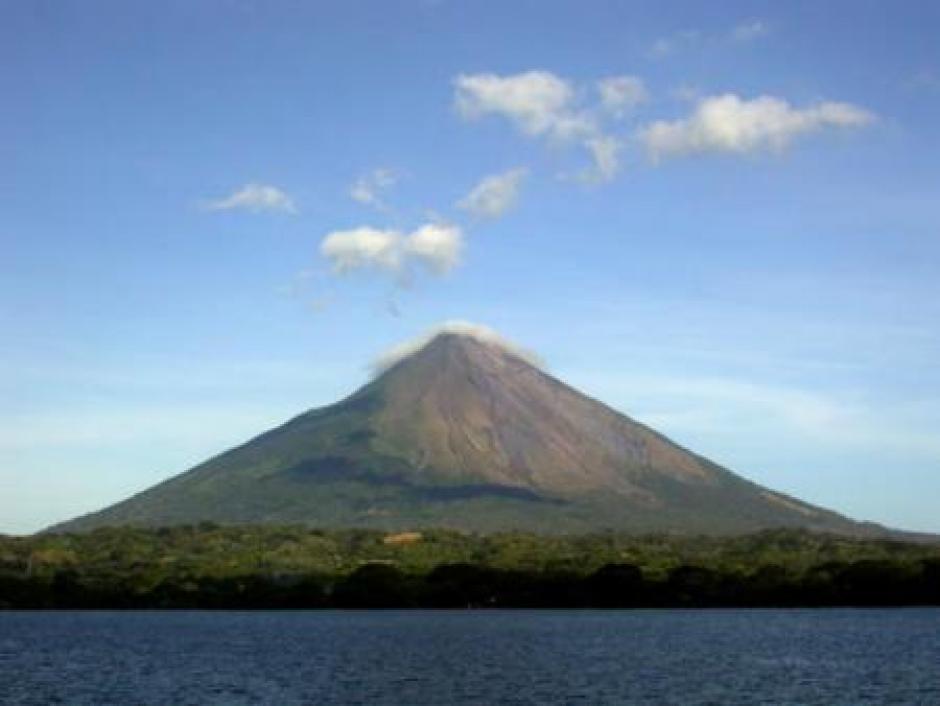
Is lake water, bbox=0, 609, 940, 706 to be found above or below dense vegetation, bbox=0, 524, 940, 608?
below

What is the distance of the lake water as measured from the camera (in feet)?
199

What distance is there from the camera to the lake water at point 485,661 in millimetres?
60594

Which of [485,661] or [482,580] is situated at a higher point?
[482,580]

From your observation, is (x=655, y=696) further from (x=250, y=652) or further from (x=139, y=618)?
(x=139, y=618)

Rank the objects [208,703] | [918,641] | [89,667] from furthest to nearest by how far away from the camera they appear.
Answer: [918,641] < [89,667] < [208,703]

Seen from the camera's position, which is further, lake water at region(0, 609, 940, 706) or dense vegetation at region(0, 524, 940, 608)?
dense vegetation at region(0, 524, 940, 608)

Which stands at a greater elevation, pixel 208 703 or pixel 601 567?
pixel 601 567

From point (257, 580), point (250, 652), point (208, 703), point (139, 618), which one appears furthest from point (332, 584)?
point (208, 703)

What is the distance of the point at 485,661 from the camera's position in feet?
261

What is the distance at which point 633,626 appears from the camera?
11631 cm

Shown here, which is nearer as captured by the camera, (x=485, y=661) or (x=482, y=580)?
(x=485, y=661)

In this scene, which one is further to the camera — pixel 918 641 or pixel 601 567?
pixel 601 567

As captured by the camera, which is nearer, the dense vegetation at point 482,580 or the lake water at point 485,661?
the lake water at point 485,661

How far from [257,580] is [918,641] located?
78.0m
